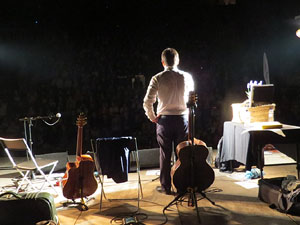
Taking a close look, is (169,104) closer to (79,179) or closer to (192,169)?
(192,169)

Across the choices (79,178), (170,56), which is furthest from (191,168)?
(170,56)

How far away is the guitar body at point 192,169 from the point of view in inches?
116

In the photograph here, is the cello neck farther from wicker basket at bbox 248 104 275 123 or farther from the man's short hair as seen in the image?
wicker basket at bbox 248 104 275 123

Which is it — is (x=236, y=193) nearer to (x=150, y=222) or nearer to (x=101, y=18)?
(x=150, y=222)

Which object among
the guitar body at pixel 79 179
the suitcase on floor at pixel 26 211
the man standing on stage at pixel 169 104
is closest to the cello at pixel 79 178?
the guitar body at pixel 79 179

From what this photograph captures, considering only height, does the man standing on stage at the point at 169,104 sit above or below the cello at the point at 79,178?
above

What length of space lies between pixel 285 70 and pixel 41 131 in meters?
6.07

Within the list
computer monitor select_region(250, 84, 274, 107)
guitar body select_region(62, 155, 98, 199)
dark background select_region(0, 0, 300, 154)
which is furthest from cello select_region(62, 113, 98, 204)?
dark background select_region(0, 0, 300, 154)

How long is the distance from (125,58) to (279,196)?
5.36m

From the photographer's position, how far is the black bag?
2.84 meters

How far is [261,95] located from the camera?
142 inches

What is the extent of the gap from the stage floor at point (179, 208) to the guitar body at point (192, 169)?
0.92ft

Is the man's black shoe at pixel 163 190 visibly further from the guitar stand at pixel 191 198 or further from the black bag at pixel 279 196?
the black bag at pixel 279 196

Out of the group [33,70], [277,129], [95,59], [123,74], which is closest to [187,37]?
[123,74]
